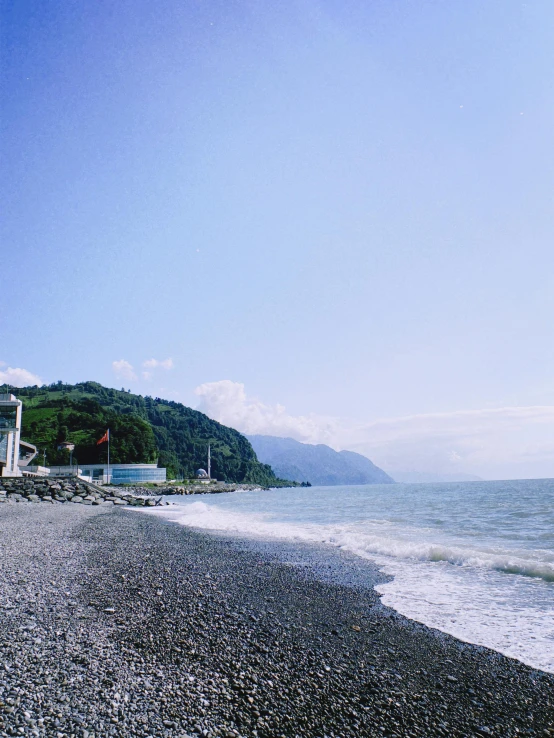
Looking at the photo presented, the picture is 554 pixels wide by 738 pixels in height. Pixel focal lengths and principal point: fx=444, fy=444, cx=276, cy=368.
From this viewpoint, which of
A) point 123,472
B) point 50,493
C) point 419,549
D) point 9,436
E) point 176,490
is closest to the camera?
point 419,549

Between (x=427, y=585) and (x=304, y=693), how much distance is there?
25.3 ft

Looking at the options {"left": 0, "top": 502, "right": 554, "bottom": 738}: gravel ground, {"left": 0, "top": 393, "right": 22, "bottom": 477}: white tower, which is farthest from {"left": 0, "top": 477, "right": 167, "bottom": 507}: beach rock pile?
{"left": 0, "top": 502, "right": 554, "bottom": 738}: gravel ground

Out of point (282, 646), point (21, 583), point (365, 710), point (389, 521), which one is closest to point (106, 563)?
point (21, 583)

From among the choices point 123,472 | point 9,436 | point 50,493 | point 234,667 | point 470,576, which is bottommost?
point 470,576

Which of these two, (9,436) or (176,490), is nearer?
(9,436)

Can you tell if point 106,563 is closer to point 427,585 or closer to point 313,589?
point 313,589

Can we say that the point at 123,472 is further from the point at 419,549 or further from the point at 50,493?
the point at 419,549

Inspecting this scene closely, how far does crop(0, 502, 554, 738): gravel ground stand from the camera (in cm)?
466

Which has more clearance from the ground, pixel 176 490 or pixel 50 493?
pixel 50 493

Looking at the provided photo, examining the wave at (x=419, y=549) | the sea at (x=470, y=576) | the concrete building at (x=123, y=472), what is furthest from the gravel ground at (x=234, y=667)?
the concrete building at (x=123, y=472)

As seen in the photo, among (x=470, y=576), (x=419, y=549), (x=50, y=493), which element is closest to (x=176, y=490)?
(x=50, y=493)

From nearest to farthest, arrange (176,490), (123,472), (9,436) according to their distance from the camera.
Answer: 1. (9,436)
2. (176,490)
3. (123,472)

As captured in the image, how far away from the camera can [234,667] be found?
5906mm

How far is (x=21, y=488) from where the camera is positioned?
156 ft
